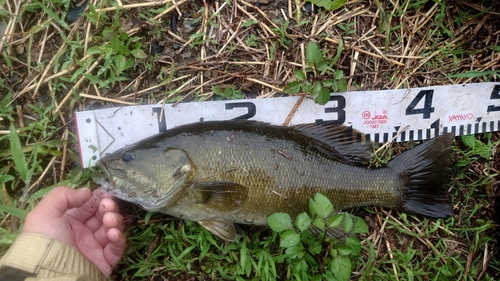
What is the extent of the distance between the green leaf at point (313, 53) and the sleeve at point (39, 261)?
2.23 m

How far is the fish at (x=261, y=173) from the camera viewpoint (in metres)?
2.94

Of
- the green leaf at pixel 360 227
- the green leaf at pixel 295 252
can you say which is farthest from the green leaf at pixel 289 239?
the green leaf at pixel 360 227

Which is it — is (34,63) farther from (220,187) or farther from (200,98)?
(220,187)

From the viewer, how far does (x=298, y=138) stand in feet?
10.4

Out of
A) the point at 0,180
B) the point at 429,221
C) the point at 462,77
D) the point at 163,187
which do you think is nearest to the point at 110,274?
the point at 163,187

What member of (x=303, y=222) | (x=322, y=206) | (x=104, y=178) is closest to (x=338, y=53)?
(x=322, y=206)

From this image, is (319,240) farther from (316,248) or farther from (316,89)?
(316,89)

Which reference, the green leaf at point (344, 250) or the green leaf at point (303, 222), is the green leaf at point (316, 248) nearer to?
the green leaf at point (344, 250)

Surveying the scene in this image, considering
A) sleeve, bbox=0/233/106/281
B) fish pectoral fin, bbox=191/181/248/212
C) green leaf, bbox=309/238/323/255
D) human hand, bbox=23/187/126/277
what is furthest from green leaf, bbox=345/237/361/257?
sleeve, bbox=0/233/106/281

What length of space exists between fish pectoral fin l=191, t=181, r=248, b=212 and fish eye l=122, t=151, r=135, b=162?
475 mm

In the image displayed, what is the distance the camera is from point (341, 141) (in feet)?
10.8

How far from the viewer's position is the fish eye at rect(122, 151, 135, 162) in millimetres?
2914

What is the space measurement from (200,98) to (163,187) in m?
0.88

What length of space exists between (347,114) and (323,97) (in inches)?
13.0
